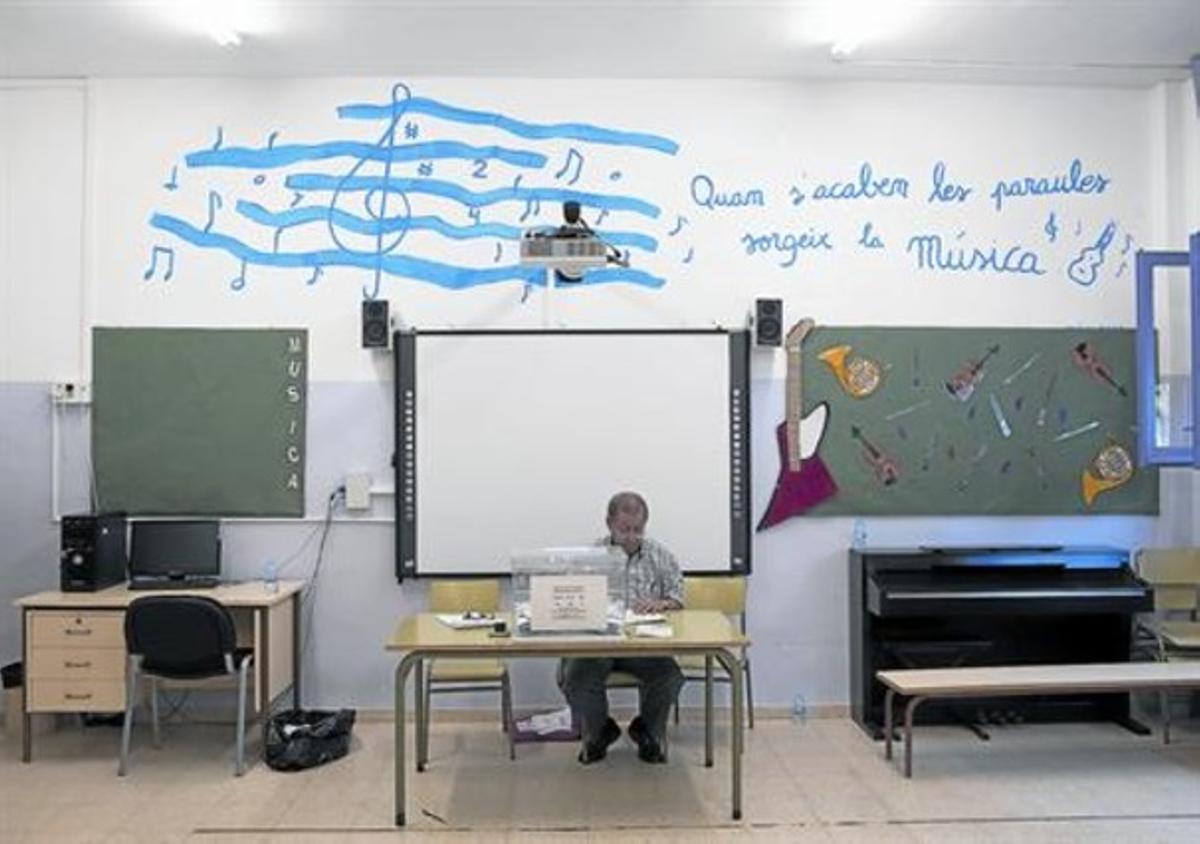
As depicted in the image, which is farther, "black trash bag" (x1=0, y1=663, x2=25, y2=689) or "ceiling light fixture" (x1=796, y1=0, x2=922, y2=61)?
"black trash bag" (x1=0, y1=663, x2=25, y2=689)

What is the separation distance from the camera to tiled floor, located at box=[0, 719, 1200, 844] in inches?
156

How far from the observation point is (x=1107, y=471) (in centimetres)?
565

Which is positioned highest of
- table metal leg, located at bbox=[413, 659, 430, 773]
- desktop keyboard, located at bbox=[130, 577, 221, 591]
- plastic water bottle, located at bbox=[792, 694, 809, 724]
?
desktop keyboard, located at bbox=[130, 577, 221, 591]

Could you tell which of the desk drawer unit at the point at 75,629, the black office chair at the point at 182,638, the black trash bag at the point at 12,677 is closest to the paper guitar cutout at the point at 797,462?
the black office chair at the point at 182,638

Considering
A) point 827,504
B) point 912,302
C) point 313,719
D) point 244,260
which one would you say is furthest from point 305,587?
point 912,302

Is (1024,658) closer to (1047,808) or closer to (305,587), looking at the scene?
(1047,808)

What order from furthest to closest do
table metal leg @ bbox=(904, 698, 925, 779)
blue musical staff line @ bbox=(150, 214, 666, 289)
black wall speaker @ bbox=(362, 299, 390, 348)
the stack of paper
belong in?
blue musical staff line @ bbox=(150, 214, 666, 289)
black wall speaker @ bbox=(362, 299, 390, 348)
table metal leg @ bbox=(904, 698, 925, 779)
the stack of paper

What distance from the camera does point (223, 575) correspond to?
5484mm

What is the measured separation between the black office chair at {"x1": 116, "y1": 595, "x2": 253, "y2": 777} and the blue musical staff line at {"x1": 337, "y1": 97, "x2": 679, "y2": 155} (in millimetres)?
2597

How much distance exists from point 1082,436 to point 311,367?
13.2 ft

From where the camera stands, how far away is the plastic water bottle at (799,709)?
5.53 metres

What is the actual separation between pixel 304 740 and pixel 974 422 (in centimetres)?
365

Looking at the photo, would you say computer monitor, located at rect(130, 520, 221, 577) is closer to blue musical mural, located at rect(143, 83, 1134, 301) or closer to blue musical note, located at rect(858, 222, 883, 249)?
blue musical mural, located at rect(143, 83, 1134, 301)

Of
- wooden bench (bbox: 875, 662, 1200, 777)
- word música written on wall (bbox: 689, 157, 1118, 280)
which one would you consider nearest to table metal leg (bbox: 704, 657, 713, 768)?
wooden bench (bbox: 875, 662, 1200, 777)
